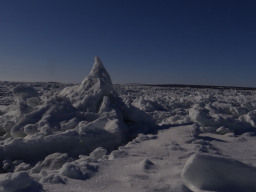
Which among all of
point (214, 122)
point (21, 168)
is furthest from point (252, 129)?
point (21, 168)

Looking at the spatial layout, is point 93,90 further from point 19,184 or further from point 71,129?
point 19,184

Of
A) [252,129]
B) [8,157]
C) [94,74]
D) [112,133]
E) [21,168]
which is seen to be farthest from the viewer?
[94,74]

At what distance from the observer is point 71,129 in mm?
4324

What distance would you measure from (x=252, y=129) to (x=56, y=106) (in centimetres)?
354

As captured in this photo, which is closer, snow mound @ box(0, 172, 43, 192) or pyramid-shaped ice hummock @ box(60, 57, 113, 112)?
snow mound @ box(0, 172, 43, 192)

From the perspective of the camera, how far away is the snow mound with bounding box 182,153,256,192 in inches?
77.3

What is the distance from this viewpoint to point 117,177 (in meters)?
2.28

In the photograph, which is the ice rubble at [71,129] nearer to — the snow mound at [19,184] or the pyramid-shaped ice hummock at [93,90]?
the pyramid-shaped ice hummock at [93,90]

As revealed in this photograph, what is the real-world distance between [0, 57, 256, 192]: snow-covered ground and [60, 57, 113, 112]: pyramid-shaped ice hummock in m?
0.02

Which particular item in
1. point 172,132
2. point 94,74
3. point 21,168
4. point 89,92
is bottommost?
point 21,168

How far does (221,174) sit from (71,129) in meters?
2.83

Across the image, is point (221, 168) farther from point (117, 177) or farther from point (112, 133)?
point (112, 133)

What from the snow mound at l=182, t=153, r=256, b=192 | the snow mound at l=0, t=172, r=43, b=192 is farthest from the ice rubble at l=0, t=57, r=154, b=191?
the snow mound at l=182, t=153, r=256, b=192

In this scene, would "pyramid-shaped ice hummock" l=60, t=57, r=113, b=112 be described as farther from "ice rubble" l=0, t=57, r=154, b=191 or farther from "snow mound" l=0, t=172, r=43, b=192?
"snow mound" l=0, t=172, r=43, b=192
